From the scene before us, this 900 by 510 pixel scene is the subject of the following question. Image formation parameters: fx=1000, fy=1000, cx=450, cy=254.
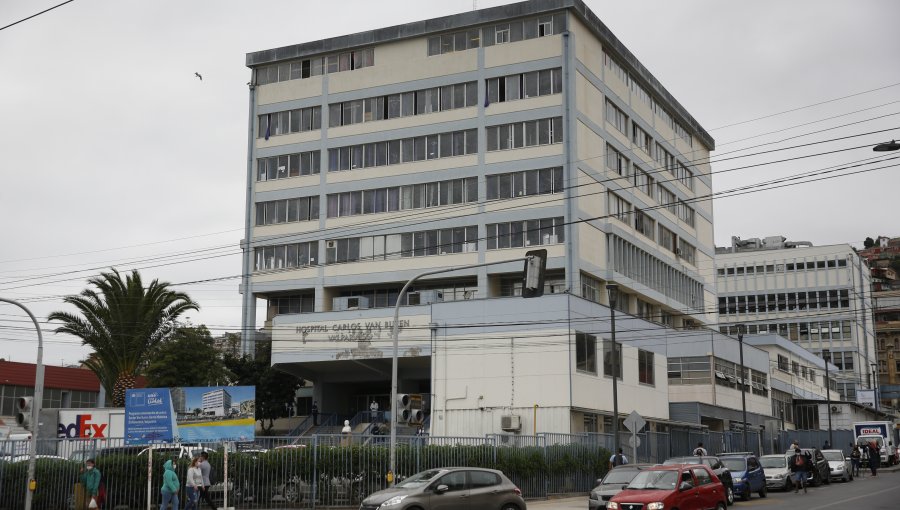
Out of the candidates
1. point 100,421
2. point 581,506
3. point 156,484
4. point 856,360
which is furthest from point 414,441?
point 856,360

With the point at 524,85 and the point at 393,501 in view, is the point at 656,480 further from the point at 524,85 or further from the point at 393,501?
the point at 524,85

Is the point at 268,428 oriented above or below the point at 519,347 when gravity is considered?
below

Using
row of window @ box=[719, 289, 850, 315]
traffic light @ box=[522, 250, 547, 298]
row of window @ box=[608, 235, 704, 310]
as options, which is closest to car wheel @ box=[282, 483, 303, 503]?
traffic light @ box=[522, 250, 547, 298]

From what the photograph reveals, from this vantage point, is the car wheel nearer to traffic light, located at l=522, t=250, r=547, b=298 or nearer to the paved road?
the paved road

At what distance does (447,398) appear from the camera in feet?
175

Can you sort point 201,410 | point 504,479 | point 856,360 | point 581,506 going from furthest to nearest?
point 856,360 < point 581,506 < point 201,410 < point 504,479

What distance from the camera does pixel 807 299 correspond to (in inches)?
4919

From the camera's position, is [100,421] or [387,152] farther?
[387,152]

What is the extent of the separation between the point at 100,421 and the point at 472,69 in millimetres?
33299

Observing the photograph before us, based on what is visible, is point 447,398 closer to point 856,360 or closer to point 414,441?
point 414,441

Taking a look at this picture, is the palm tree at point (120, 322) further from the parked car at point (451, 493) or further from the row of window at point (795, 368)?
the row of window at point (795, 368)

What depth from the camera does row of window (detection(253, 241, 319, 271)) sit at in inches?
2638

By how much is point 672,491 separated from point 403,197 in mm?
43830

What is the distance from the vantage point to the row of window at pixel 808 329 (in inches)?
4902
